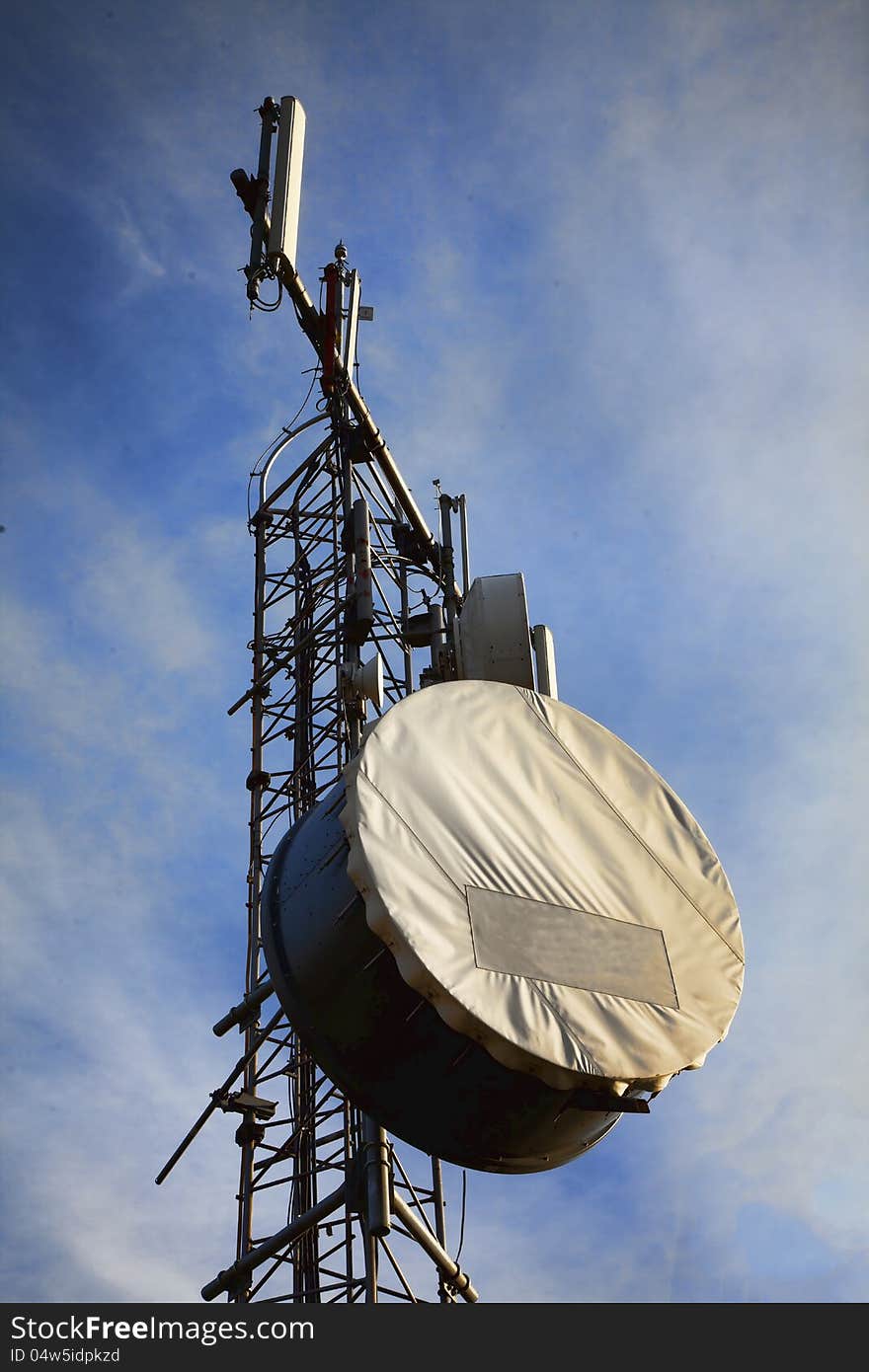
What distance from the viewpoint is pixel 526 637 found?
970cm

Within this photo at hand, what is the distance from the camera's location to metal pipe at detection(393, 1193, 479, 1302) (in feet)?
30.5

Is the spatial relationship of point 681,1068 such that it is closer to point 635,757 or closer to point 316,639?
point 635,757

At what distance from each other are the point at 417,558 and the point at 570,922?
8.65 meters

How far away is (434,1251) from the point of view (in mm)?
9641

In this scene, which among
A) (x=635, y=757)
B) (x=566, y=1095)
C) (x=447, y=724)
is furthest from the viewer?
(x=635, y=757)

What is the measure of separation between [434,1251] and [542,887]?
4294mm

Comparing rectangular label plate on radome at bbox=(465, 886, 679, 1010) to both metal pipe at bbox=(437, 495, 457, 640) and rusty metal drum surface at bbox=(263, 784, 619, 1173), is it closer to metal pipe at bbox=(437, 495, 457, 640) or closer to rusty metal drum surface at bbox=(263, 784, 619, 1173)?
rusty metal drum surface at bbox=(263, 784, 619, 1173)

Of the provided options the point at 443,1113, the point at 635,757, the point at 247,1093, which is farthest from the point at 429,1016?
the point at 247,1093

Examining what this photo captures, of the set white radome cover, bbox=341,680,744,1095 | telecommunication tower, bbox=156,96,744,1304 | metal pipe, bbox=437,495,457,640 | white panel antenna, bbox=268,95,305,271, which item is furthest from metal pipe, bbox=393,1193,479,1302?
white panel antenna, bbox=268,95,305,271

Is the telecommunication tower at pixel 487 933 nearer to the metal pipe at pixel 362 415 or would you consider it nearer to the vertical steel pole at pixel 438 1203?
the vertical steel pole at pixel 438 1203

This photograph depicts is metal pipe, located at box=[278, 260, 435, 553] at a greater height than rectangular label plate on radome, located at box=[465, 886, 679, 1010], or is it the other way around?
metal pipe, located at box=[278, 260, 435, 553]

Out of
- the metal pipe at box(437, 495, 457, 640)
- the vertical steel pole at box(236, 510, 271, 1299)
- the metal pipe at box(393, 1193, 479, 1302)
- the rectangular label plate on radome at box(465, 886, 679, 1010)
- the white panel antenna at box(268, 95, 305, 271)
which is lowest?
the metal pipe at box(393, 1193, 479, 1302)

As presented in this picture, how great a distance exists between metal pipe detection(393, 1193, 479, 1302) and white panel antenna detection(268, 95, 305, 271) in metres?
10.0

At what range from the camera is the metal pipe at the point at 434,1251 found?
9.29 metres
